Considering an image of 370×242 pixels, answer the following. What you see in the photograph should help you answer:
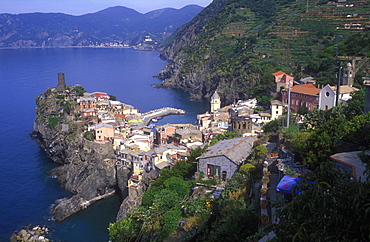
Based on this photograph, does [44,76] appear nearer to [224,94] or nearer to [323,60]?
[224,94]

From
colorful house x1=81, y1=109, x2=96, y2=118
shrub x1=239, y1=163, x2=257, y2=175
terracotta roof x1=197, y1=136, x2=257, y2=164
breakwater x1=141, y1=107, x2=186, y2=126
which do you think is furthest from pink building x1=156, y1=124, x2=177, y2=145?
shrub x1=239, y1=163, x2=257, y2=175

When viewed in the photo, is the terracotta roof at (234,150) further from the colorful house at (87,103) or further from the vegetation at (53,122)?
the colorful house at (87,103)

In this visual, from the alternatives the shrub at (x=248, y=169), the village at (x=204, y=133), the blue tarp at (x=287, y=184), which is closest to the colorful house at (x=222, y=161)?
the village at (x=204, y=133)

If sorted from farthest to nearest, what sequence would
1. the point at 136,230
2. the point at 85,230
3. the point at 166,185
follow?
the point at 85,230, the point at 166,185, the point at 136,230

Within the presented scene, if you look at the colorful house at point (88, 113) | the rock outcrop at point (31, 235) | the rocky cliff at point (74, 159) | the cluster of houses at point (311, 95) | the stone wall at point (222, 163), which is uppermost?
the cluster of houses at point (311, 95)

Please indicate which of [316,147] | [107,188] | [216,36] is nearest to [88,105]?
[107,188]

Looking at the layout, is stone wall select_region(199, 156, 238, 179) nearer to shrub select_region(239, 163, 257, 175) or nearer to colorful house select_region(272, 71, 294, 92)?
shrub select_region(239, 163, 257, 175)
